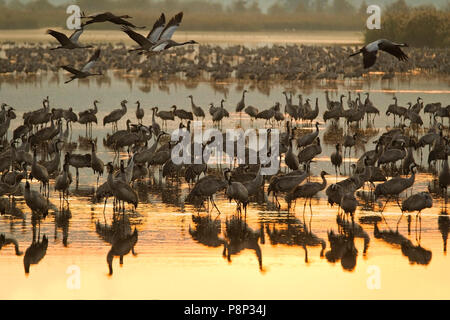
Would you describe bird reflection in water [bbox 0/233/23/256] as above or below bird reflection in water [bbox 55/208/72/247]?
below

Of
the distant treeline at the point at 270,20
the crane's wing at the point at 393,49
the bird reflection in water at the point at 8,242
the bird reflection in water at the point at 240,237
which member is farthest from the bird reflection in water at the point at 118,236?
the distant treeline at the point at 270,20

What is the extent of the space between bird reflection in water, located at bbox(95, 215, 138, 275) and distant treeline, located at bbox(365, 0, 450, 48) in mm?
52551

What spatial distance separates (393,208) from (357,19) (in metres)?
95.3

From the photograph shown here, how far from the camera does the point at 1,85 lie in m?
38.0

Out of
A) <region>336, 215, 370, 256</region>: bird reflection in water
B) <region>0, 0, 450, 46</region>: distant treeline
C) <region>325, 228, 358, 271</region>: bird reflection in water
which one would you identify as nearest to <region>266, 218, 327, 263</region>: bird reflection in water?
<region>325, 228, 358, 271</region>: bird reflection in water

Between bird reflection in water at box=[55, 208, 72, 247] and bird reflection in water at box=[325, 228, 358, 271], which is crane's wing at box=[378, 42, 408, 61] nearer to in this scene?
bird reflection in water at box=[325, 228, 358, 271]

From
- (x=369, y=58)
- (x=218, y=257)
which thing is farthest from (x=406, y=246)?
(x=369, y=58)

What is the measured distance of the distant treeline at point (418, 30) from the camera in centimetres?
6531

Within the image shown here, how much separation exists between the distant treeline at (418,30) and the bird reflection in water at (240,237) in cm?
5199

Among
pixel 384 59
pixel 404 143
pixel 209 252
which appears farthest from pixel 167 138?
pixel 384 59

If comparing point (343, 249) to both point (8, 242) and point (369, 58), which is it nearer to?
point (369, 58)

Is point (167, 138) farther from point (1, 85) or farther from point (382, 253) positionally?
point (1, 85)

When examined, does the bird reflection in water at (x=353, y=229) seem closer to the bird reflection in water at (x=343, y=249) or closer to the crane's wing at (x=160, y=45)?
the bird reflection in water at (x=343, y=249)

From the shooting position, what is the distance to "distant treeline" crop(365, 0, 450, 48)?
6531 centimetres
